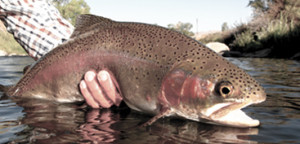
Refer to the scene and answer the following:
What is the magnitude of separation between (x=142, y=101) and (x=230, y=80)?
2.94ft

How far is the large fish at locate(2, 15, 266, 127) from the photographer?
230cm

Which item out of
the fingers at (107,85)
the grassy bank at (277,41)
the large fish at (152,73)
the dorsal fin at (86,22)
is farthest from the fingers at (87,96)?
the grassy bank at (277,41)

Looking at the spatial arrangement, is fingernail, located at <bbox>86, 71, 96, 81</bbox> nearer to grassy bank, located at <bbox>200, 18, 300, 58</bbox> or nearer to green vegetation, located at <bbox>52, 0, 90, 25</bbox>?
grassy bank, located at <bbox>200, 18, 300, 58</bbox>

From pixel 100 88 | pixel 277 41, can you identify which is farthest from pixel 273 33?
pixel 100 88

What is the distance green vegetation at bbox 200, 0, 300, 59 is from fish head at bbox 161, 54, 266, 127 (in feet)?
47.5

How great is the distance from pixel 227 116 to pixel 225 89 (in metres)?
0.26

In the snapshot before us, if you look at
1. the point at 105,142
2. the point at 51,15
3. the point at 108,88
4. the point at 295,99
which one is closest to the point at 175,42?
the point at 108,88

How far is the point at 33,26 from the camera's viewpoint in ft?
14.0

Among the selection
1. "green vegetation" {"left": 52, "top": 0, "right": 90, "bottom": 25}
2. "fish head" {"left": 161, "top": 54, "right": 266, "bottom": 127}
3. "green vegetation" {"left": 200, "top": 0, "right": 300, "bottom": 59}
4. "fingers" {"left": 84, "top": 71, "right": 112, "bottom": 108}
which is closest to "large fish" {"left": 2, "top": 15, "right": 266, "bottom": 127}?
"fish head" {"left": 161, "top": 54, "right": 266, "bottom": 127}

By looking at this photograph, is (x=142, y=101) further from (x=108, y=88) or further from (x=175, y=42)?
(x=175, y=42)

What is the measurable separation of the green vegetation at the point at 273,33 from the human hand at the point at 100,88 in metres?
14.6

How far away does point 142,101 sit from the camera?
270 cm

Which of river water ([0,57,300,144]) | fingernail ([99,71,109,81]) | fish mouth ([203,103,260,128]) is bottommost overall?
river water ([0,57,300,144])

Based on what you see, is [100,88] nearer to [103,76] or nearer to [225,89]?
[103,76]
